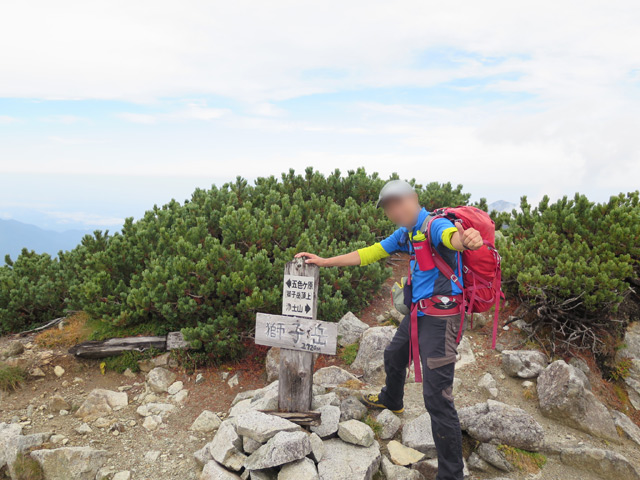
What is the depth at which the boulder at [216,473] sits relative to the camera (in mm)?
4426

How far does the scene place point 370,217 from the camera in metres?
9.96

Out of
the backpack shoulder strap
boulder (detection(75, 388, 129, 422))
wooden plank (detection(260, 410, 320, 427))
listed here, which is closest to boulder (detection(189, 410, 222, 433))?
boulder (detection(75, 388, 129, 422))

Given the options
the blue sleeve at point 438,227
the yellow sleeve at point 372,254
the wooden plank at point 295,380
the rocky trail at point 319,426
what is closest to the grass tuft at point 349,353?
the rocky trail at point 319,426

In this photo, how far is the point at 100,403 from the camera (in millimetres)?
6684

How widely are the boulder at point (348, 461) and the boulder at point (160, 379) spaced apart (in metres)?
3.53

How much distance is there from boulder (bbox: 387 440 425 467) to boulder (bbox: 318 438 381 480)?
0.18m

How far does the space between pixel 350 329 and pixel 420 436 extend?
2943 mm

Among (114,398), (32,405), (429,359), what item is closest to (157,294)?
(114,398)

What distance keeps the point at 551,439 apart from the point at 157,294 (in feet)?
21.0

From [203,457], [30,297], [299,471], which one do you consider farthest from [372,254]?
[30,297]

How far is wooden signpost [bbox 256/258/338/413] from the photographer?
4742 mm

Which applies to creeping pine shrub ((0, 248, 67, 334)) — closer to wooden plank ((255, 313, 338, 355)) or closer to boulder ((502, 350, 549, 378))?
wooden plank ((255, 313, 338, 355))

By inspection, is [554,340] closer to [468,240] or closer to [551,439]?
[551,439]

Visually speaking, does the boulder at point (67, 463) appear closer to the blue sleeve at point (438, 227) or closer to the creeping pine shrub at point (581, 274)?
the blue sleeve at point (438, 227)
